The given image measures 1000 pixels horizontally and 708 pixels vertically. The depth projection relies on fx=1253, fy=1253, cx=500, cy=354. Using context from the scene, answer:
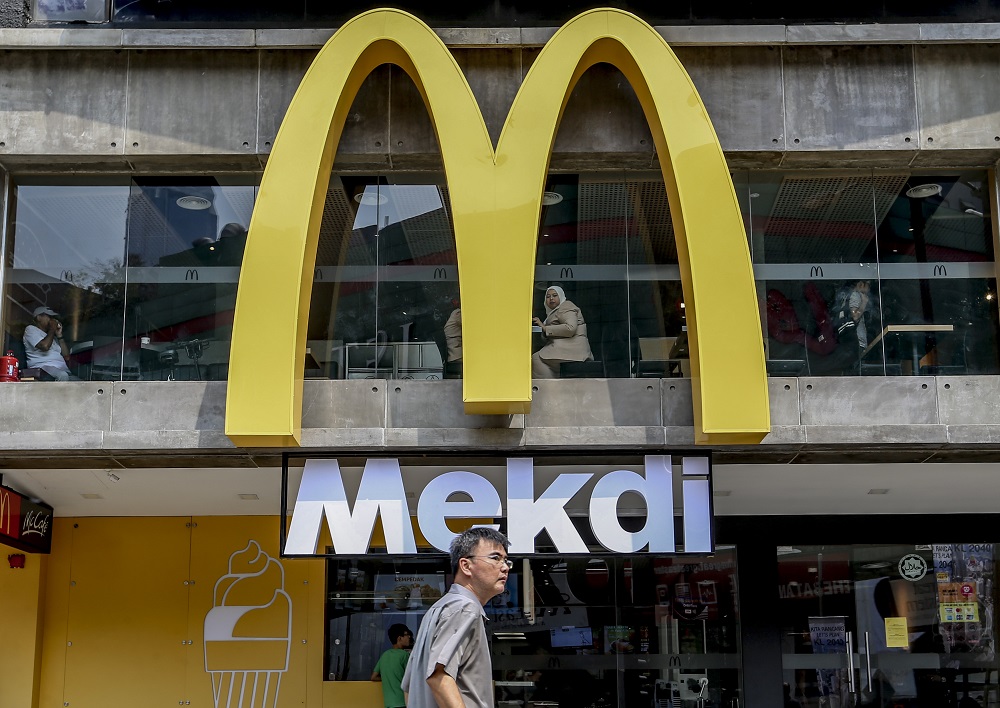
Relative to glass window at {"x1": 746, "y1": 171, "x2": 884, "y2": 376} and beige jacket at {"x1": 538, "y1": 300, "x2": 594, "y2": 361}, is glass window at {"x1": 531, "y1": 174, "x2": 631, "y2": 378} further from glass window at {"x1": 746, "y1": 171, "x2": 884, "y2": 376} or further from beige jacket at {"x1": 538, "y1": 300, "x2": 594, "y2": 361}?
glass window at {"x1": 746, "y1": 171, "x2": 884, "y2": 376}

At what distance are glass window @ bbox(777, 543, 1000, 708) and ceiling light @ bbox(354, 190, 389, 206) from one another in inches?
233

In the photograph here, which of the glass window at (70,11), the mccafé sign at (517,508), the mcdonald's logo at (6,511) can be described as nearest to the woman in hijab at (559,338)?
the mccafé sign at (517,508)

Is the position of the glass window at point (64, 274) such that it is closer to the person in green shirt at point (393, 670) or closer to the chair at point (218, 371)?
the chair at point (218, 371)

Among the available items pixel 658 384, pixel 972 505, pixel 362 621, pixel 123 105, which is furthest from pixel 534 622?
pixel 123 105

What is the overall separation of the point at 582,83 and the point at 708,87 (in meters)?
1.16

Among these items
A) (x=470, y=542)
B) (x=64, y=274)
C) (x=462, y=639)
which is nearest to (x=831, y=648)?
(x=64, y=274)

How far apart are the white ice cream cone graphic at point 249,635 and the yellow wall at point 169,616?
11 millimetres

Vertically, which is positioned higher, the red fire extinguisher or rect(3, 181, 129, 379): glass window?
rect(3, 181, 129, 379): glass window

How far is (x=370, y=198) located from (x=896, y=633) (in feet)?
24.7

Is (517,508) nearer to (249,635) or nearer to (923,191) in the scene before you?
(249,635)

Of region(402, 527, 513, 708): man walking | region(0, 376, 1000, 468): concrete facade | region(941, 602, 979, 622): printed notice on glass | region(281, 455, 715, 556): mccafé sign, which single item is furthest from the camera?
region(941, 602, 979, 622): printed notice on glass

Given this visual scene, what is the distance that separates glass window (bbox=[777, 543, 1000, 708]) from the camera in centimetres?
1359

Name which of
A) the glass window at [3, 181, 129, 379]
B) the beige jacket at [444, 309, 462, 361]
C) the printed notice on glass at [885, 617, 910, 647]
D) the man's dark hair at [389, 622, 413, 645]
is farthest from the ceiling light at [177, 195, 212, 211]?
the printed notice on glass at [885, 617, 910, 647]

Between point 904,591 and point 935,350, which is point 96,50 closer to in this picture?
point 935,350
